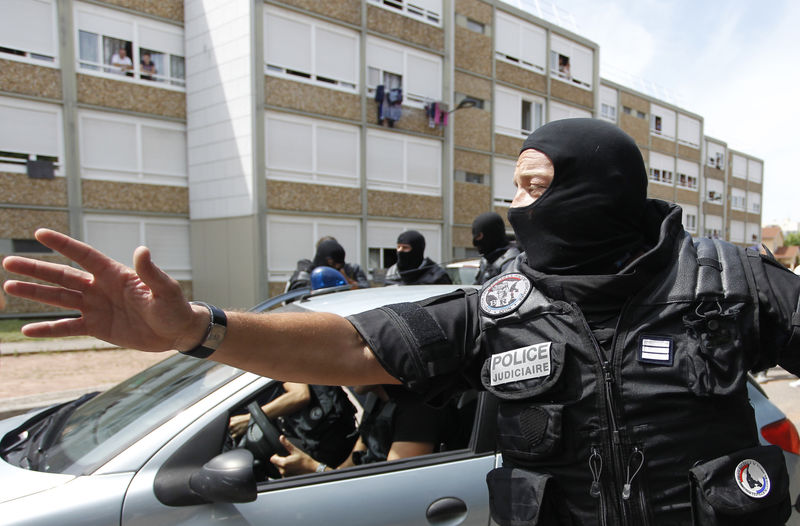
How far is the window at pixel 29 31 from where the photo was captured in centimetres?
1275

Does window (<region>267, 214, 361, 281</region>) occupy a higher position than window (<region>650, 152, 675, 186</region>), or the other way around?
window (<region>650, 152, 675, 186</region>)

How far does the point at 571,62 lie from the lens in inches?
954

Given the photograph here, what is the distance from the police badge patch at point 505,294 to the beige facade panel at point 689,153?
36.7 meters

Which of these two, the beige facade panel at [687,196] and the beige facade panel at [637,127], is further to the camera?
the beige facade panel at [687,196]

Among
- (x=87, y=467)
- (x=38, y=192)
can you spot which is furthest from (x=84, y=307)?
(x=38, y=192)

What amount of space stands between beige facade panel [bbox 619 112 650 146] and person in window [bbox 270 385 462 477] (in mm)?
29650

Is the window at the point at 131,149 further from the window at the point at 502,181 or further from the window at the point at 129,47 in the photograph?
the window at the point at 502,181

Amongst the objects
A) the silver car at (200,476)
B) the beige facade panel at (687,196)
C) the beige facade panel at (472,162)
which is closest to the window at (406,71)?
the beige facade panel at (472,162)

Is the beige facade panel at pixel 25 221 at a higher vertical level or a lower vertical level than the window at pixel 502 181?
lower

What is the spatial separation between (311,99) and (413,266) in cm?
1123

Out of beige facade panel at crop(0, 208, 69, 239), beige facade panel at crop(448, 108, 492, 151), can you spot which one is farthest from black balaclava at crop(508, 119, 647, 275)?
beige facade panel at crop(448, 108, 492, 151)

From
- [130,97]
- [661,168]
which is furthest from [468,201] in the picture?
[661,168]

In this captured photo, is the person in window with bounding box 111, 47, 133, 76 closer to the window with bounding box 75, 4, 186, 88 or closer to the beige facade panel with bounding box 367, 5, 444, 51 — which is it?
the window with bounding box 75, 4, 186, 88

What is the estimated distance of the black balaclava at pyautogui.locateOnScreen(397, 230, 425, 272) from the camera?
18.5 feet
